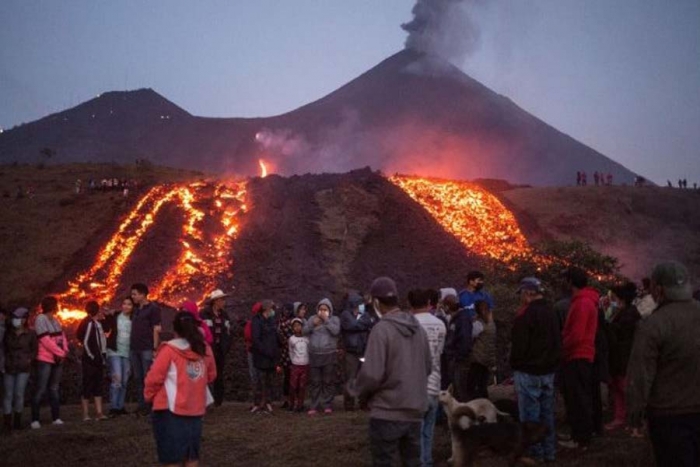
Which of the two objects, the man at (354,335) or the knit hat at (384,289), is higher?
the knit hat at (384,289)

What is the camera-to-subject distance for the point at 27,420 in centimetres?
1232

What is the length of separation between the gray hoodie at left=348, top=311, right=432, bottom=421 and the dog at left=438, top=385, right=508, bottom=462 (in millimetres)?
1889

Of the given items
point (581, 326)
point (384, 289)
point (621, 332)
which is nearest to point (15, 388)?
point (384, 289)

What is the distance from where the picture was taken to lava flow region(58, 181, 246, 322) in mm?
24328

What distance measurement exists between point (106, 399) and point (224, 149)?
103 m

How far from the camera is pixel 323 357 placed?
12.7 m

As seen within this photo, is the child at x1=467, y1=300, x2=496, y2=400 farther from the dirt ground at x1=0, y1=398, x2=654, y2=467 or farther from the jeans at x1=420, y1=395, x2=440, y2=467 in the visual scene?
the jeans at x1=420, y1=395, x2=440, y2=467

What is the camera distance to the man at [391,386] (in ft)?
17.7

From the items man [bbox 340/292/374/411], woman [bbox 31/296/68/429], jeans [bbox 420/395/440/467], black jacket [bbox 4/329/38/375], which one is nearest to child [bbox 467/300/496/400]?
man [bbox 340/292/374/411]

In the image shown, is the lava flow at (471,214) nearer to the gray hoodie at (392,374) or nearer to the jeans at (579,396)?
the jeans at (579,396)

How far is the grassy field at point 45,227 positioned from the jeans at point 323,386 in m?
13.0

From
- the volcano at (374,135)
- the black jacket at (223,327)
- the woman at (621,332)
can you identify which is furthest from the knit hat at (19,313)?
the volcano at (374,135)

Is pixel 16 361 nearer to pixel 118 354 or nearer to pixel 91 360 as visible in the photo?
pixel 91 360

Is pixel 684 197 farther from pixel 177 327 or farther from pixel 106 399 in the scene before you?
pixel 177 327
